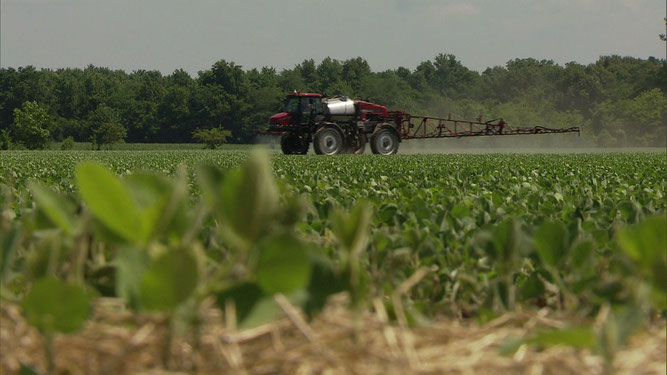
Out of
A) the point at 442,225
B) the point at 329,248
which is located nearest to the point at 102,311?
the point at 329,248

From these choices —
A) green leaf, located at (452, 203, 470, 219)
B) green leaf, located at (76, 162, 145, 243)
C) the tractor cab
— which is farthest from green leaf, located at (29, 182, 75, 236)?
the tractor cab

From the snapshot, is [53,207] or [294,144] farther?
[294,144]

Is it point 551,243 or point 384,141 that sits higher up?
point 551,243

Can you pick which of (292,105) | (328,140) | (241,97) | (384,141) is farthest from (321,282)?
(241,97)

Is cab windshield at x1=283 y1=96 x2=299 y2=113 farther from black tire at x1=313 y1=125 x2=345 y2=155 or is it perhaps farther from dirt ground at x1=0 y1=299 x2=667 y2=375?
dirt ground at x1=0 y1=299 x2=667 y2=375

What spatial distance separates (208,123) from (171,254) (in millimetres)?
96523

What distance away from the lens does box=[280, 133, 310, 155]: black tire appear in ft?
86.0

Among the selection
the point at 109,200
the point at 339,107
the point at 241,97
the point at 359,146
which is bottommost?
the point at 359,146

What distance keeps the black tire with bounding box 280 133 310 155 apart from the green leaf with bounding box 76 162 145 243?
993 inches

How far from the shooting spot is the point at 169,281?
696 mm

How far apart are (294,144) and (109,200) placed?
26.1 meters

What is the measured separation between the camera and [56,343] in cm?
82

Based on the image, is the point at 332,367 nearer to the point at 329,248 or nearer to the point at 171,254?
the point at 171,254

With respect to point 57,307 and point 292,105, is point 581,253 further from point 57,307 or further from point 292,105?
point 292,105
